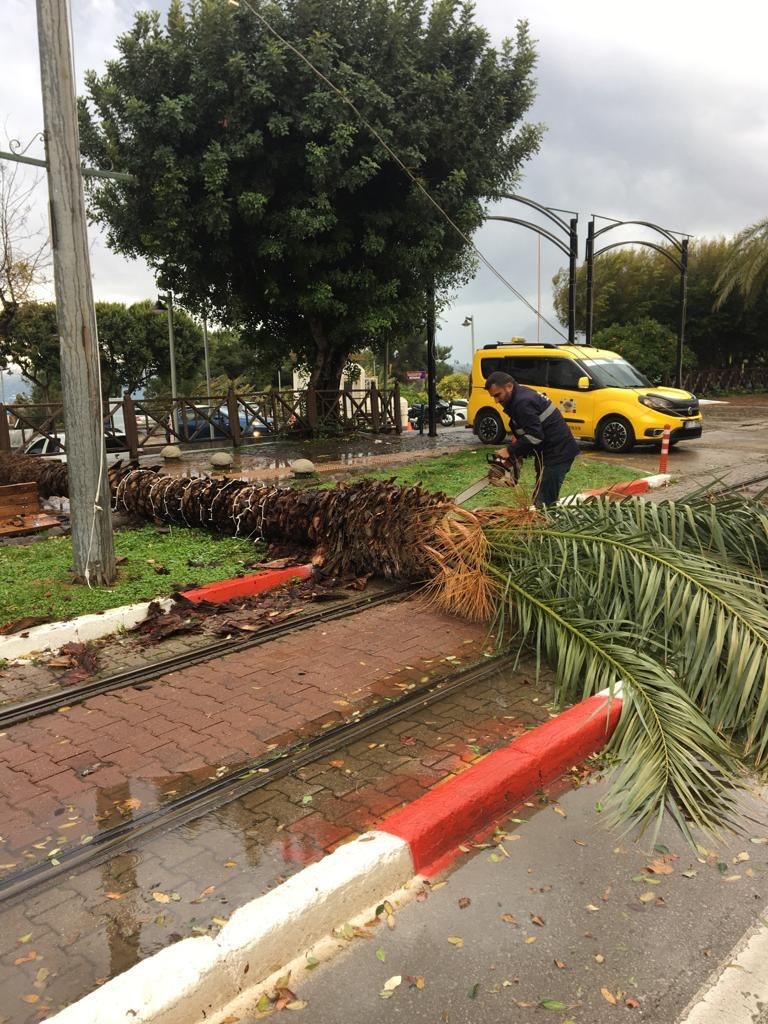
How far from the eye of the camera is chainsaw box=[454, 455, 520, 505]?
6793 mm

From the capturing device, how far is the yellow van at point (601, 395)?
52.6 feet

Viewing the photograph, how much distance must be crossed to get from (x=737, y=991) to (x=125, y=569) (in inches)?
231

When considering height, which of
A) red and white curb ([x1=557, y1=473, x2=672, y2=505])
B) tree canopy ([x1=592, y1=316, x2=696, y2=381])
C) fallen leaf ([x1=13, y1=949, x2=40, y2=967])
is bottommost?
fallen leaf ([x1=13, y1=949, x2=40, y2=967])

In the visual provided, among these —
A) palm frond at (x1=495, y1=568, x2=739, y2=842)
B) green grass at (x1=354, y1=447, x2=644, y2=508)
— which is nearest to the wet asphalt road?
palm frond at (x1=495, y1=568, x2=739, y2=842)

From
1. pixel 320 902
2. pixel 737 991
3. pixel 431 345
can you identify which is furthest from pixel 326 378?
pixel 737 991

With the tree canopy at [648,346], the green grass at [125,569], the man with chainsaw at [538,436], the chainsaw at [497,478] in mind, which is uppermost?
the tree canopy at [648,346]

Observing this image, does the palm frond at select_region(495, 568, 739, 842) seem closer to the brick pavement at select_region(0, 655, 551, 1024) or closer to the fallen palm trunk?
the brick pavement at select_region(0, 655, 551, 1024)

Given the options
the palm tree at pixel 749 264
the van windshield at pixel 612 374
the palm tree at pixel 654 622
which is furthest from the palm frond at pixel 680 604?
the palm tree at pixel 749 264

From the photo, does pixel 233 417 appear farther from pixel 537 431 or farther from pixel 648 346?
pixel 648 346

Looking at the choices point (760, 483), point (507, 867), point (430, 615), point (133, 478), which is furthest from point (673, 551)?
point (760, 483)

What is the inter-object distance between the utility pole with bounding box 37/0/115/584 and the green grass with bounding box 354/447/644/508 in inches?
212

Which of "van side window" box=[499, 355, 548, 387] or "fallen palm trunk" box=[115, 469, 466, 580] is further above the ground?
"van side window" box=[499, 355, 548, 387]

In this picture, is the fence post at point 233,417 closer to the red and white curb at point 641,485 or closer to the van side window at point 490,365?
the van side window at point 490,365

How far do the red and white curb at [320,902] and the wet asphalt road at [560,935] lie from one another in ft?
0.40
